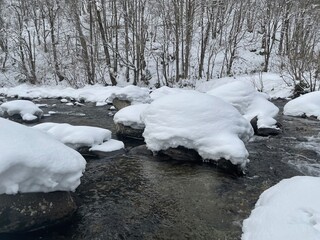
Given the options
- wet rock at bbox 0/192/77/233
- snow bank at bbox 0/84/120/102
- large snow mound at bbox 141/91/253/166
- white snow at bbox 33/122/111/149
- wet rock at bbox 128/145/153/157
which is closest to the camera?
wet rock at bbox 0/192/77/233

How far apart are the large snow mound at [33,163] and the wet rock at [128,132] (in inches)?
179

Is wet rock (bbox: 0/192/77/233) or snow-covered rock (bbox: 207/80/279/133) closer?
wet rock (bbox: 0/192/77/233)

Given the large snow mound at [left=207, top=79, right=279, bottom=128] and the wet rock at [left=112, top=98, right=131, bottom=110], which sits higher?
the large snow mound at [left=207, top=79, right=279, bottom=128]

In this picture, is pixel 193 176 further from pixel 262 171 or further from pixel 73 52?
pixel 73 52

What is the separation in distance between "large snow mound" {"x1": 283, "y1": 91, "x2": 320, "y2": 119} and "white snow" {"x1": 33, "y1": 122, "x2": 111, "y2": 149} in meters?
7.71

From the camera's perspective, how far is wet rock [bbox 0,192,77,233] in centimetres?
463

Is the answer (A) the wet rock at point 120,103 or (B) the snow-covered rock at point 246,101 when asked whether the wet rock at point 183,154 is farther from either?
(A) the wet rock at point 120,103

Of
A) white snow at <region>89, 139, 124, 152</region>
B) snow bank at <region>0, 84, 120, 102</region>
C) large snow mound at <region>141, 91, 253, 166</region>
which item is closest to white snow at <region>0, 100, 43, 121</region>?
snow bank at <region>0, 84, 120, 102</region>

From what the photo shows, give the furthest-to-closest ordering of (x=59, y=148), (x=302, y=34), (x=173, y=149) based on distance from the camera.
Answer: (x=302, y=34), (x=173, y=149), (x=59, y=148)

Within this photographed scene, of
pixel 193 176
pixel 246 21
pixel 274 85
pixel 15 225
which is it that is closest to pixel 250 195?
pixel 193 176

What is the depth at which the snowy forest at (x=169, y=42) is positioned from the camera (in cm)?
2262

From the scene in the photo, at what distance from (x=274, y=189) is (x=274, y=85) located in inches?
576

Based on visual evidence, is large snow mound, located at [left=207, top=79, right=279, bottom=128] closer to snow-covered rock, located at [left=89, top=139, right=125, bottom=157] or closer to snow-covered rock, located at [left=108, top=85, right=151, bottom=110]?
snow-covered rock, located at [left=108, top=85, right=151, bottom=110]

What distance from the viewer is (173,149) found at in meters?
7.90
